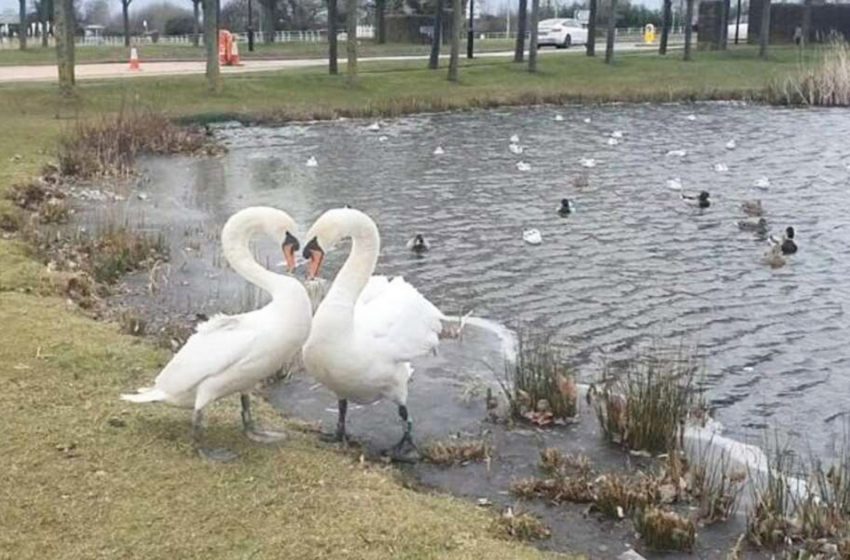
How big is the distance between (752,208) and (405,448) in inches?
561

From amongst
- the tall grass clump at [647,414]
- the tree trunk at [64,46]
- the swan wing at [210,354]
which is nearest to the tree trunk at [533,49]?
the tree trunk at [64,46]

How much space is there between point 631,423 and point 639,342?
3.58 metres

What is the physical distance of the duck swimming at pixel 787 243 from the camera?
1744cm

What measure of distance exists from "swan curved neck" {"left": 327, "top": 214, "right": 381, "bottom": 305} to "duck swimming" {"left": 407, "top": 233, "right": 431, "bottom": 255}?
8766 mm

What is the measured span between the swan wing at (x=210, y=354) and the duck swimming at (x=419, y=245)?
9.50 m

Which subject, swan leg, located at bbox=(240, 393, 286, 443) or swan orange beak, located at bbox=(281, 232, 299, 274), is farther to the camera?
swan leg, located at bbox=(240, 393, 286, 443)

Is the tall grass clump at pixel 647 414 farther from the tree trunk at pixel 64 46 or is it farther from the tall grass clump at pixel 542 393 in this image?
the tree trunk at pixel 64 46

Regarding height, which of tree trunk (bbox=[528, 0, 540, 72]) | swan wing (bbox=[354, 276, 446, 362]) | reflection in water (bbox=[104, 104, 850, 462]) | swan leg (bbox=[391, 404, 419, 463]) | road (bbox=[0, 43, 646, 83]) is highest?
tree trunk (bbox=[528, 0, 540, 72])

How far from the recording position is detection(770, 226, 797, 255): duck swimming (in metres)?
17.4

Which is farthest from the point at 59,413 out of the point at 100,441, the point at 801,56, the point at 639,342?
the point at 801,56

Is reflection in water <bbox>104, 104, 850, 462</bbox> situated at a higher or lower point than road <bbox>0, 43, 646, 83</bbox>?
lower

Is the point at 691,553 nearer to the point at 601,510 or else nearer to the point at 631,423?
the point at 601,510

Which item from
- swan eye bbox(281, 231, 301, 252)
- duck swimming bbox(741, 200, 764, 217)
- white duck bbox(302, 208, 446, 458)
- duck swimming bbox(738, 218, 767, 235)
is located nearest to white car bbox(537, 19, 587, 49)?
duck swimming bbox(741, 200, 764, 217)

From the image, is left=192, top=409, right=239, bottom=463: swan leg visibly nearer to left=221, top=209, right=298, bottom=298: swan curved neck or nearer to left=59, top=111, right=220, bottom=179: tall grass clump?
left=221, top=209, right=298, bottom=298: swan curved neck
